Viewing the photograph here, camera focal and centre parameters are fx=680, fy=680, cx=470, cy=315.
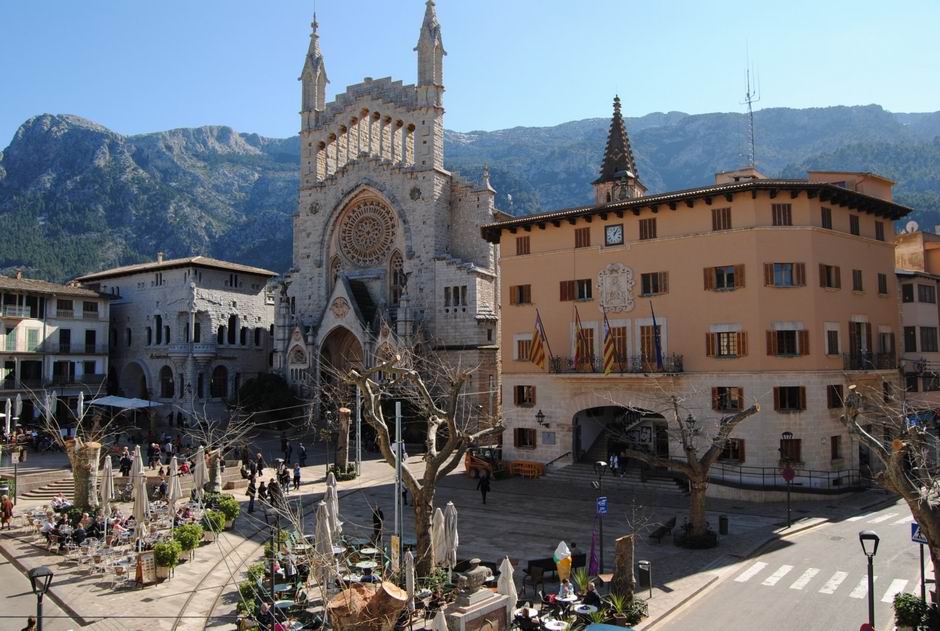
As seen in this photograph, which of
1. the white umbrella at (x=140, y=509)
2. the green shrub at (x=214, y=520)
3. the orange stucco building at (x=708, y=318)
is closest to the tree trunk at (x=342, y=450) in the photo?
the orange stucco building at (x=708, y=318)

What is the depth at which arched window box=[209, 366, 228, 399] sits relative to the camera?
211 ft

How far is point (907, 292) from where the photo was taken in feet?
133

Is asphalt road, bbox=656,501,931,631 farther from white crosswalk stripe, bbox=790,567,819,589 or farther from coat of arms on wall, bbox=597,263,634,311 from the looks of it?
coat of arms on wall, bbox=597,263,634,311

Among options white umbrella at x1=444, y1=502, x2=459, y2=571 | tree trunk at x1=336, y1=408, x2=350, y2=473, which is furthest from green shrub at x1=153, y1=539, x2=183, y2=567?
tree trunk at x1=336, y1=408, x2=350, y2=473

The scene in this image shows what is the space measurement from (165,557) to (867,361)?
33.0m

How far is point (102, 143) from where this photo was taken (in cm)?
17025

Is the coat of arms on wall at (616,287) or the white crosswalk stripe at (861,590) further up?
the coat of arms on wall at (616,287)

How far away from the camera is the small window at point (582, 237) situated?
124 ft

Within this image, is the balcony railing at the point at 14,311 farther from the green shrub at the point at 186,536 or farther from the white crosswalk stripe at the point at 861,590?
the white crosswalk stripe at the point at 861,590

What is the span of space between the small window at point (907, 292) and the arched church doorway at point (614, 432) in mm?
16887

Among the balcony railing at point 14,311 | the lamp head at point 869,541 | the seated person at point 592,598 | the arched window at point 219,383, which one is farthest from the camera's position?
the arched window at point 219,383

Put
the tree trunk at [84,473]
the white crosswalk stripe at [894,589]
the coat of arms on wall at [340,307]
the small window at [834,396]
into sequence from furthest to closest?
1. the coat of arms on wall at [340,307]
2. the small window at [834,396]
3. the tree trunk at [84,473]
4. the white crosswalk stripe at [894,589]

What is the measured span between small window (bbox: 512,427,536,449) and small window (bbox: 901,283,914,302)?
23536 millimetres

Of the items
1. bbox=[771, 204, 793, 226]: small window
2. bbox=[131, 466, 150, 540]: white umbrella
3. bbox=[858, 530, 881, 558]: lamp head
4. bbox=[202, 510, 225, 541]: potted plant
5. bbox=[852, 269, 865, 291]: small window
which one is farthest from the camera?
bbox=[852, 269, 865, 291]: small window
